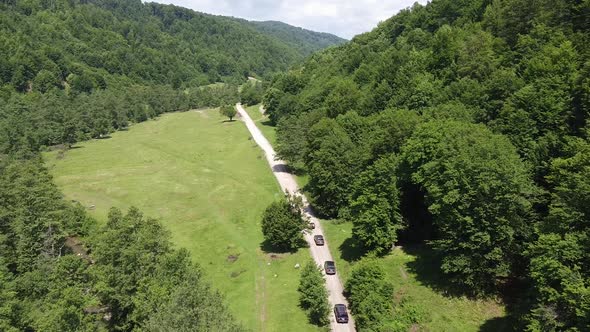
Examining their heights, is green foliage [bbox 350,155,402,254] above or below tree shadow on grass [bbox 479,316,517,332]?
above

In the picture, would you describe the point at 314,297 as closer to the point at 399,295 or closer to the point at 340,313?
the point at 340,313

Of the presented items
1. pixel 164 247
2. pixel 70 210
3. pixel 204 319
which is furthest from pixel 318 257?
pixel 70 210

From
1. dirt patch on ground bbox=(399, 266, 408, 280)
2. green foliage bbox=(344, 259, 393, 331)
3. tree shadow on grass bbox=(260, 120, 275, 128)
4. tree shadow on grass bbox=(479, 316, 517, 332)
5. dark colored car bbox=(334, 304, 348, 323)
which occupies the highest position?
tree shadow on grass bbox=(479, 316, 517, 332)

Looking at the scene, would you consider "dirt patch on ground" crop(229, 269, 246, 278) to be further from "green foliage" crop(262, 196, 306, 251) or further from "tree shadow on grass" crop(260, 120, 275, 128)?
"tree shadow on grass" crop(260, 120, 275, 128)

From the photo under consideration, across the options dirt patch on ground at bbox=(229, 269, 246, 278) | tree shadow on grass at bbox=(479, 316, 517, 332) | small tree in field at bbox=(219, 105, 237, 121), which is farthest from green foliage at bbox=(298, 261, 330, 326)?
small tree in field at bbox=(219, 105, 237, 121)

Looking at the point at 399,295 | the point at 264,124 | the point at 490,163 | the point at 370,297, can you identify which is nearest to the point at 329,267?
the point at 399,295

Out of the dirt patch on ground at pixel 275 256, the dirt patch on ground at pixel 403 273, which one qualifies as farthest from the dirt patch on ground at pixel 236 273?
the dirt patch on ground at pixel 403 273

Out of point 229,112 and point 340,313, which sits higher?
point 229,112
